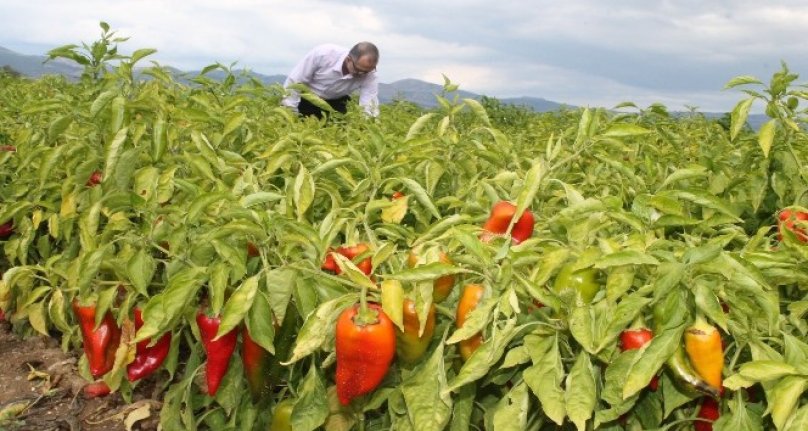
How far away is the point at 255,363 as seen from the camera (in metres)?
2.07

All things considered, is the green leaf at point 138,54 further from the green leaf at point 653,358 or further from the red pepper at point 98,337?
the green leaf at point 653,358

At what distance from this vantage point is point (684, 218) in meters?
1.67

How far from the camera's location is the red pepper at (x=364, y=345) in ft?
5.32

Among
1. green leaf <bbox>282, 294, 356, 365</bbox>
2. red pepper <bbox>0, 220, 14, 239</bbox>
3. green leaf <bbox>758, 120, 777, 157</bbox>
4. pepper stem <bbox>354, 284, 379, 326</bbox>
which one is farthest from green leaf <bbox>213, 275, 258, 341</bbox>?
red pepper <bbox>0, 220, 14, 239</bbox>

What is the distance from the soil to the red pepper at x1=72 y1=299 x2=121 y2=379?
0.51m

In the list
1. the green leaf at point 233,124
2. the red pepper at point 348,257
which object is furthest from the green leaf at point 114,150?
the red pepper at point 348,257

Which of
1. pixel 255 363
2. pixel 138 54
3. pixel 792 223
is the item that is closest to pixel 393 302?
pixel 255 363

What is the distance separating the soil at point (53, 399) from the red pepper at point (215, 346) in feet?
3.32

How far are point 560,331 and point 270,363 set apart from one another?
0.86 metres

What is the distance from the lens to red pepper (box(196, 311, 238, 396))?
6.61ft

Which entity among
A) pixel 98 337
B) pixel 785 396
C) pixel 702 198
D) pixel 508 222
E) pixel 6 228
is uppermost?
pixel 702 198

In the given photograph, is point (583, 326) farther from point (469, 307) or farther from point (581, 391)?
point (469, 307)

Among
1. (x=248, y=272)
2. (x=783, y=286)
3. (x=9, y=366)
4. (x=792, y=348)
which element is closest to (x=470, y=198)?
(x=248, y=272)

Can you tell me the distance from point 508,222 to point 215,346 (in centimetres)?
80
